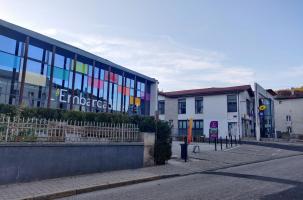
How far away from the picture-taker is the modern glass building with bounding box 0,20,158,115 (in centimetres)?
1959

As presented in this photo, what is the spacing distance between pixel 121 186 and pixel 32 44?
1676cm

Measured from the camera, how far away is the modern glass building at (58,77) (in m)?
19.6

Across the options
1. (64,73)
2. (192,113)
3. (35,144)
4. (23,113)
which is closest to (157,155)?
(35,144)

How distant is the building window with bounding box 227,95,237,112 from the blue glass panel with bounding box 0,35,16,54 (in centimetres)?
2883

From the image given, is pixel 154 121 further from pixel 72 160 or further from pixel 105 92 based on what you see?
pixel 105 92

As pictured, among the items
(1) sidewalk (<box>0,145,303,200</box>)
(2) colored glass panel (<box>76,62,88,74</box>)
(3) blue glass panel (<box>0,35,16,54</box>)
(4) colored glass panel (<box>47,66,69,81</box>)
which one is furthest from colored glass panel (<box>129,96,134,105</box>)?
(1) sidewalk (<box>0,145,303,200</box>)

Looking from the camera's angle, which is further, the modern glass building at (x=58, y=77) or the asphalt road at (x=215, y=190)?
the modern glass building at (x=58, y=77)

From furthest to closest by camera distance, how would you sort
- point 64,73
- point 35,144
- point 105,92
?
point 105,92, point 64,73, point 35,144

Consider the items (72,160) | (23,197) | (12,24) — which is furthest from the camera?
(12,24)

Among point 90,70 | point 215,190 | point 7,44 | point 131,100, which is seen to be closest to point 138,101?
Result: point 131,100

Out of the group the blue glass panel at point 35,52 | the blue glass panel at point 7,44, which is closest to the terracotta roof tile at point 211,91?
the blue glass panel at point 35,52

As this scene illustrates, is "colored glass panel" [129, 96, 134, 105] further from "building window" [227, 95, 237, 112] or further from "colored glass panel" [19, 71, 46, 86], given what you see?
"building window" [227, 95, 237, 112]

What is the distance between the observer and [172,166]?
41.8ft

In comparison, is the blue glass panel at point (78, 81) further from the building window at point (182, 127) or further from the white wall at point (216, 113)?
the building window at point (182, 127)
